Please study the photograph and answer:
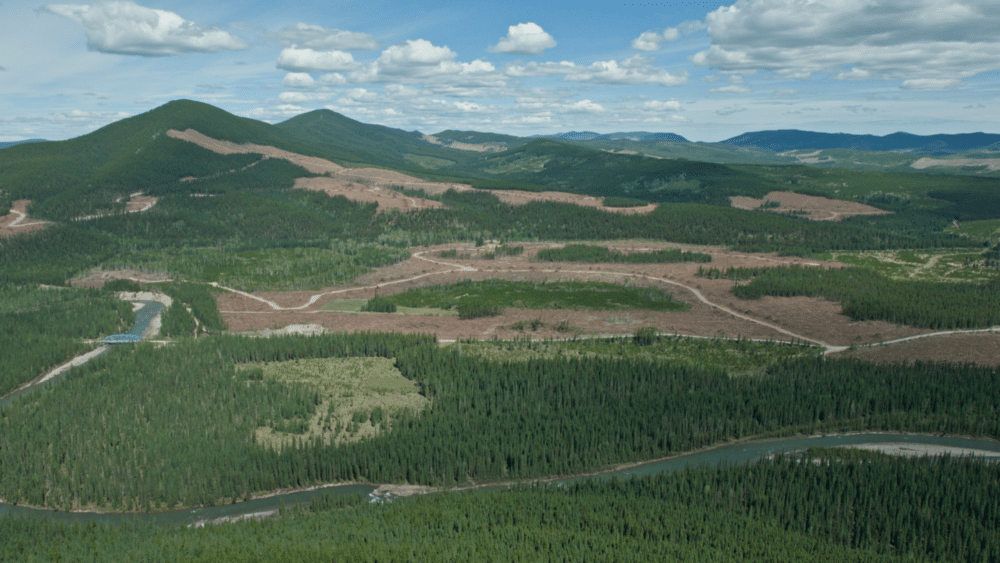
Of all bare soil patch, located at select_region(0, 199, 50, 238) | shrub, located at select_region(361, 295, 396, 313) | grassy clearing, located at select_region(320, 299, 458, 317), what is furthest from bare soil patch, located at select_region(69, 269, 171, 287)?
shrub, located at select_region(361, 295, 396, 313)

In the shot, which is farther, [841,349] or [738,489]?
[841,349]

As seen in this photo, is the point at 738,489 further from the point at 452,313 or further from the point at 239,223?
the point at 239,223

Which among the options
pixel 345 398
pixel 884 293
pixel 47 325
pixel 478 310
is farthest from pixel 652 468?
pixel 47 325

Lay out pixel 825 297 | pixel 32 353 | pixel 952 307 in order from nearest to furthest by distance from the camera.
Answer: pixel 32 353
pixel 952 307
pixel 825 297

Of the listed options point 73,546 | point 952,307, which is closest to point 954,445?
point 952,307

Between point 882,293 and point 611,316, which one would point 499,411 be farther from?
point 882,293

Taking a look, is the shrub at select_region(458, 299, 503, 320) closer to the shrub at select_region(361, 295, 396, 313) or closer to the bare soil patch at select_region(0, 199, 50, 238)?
the shrub at select_region(361, 295, 396, 313)
